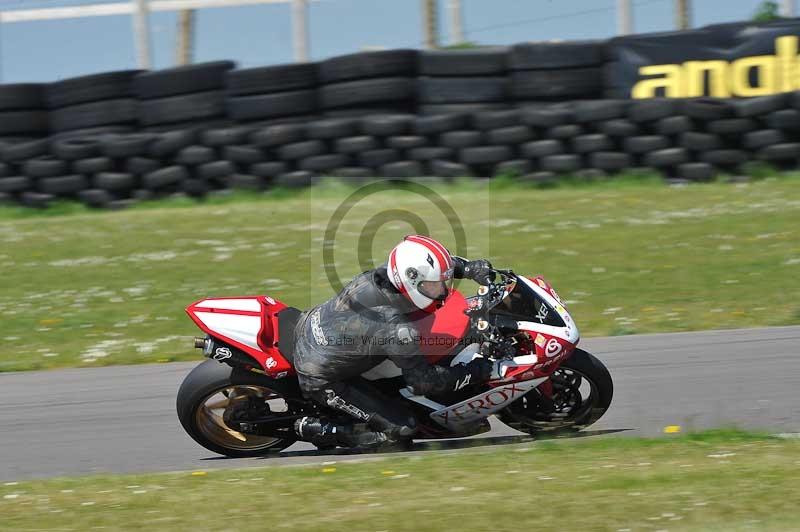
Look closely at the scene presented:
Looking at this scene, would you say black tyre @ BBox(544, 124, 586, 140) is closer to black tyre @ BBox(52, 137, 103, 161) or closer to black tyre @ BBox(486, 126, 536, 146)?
black tyre @ BBox(486, 126, 536, 146)

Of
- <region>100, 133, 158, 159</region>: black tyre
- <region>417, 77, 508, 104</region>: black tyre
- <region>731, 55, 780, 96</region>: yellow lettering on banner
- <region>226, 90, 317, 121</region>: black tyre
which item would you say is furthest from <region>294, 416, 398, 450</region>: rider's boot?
<region>731, 55, 780, 96</region>: yellow lettering on banner

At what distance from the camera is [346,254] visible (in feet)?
37.9

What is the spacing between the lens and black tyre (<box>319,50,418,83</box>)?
43.9 ft

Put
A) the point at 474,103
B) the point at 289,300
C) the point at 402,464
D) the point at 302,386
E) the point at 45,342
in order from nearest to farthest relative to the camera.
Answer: the point at 402,464 < the point at 302,386 < the point at 45,342 < the point at 289,300 < the point at 474,103

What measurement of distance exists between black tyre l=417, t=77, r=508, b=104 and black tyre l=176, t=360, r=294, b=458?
7.93 meters

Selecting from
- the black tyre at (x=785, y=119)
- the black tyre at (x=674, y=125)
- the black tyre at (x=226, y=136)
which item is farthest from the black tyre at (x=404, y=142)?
the black tyre at (x=785, y=119)

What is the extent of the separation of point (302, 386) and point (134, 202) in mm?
8736

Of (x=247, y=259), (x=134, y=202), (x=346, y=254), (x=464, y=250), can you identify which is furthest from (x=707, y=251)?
(x=134, y=202)

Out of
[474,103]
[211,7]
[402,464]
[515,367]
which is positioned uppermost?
[211,7]

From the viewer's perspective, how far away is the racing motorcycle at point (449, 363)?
5.73 m

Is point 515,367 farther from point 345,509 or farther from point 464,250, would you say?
point 464,250

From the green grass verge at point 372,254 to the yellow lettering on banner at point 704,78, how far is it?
123 cm

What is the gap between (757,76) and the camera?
12883 millimetres

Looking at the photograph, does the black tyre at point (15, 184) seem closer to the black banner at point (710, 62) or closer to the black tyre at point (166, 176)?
the black tyre at point (166, 176)
